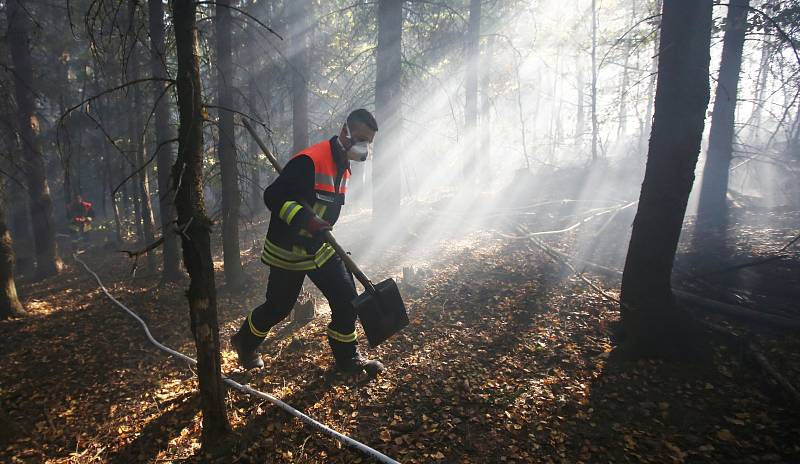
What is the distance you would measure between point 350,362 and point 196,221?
7.13ft

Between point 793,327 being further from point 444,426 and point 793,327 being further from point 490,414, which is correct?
point 444,426

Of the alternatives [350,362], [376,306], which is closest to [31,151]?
[350,362]

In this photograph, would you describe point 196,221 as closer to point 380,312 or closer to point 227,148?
point 380,312

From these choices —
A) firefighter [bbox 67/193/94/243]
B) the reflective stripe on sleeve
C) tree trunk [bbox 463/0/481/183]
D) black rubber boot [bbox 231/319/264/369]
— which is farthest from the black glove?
firefighter [bbox 67/193/94/243]

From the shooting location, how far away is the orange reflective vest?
3.79m

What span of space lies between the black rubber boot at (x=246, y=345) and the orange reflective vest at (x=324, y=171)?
5.32 feet

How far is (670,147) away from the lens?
416 cm

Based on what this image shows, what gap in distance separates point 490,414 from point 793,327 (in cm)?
360

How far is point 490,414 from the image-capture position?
11.3 ft

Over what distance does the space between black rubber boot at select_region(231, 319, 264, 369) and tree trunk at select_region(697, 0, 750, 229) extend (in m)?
9.94

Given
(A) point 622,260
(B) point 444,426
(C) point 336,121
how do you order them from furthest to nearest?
(C) point 336,121, (A) point 622,260, (B) point 444,426

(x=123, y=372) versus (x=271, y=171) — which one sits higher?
(x=271, y=171)

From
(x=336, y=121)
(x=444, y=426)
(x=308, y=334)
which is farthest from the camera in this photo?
(x=336, y=121)

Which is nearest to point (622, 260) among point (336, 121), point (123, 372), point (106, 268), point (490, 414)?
point (490, 414)
